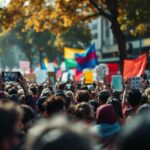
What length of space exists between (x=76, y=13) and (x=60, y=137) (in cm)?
2341

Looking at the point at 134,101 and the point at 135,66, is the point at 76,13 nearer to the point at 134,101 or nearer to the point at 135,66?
the point at 135,66

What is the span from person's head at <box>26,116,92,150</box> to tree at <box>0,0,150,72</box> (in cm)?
2196

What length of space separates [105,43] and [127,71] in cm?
5141

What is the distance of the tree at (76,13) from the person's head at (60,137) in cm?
2196

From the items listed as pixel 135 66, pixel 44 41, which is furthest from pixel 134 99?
pixel 44 41

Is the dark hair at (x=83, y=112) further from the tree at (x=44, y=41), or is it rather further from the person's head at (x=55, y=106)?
the tree at (x=44, y=41)

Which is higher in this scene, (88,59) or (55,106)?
(88,59)

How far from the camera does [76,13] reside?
25.6 m

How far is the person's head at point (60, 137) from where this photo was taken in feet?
7.95

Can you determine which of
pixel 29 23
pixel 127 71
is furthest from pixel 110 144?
pixel 29 23

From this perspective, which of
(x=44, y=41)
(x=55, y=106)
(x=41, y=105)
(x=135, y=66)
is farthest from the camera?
(x=44, y=41)

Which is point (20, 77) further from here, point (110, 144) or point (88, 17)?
point (88, 17)

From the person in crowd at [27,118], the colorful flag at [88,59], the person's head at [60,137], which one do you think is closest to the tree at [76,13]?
the colorful flag at [88,59]

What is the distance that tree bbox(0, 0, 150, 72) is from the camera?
24.5 meters
